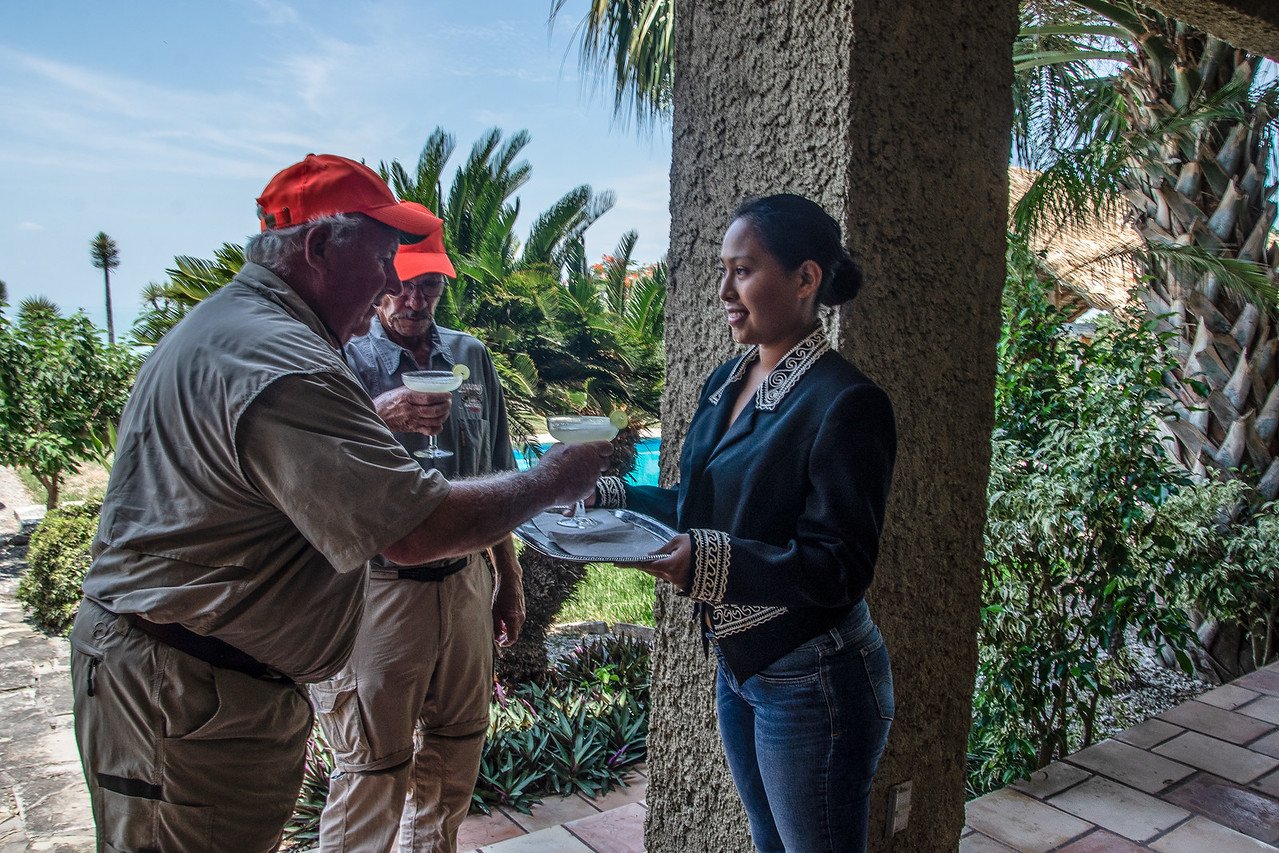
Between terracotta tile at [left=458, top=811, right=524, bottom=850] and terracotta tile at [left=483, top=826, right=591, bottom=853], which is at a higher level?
terracotta tile at [left=483, top=826, right=591, bottom=853]

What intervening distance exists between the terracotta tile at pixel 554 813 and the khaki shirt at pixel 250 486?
207 centimetres

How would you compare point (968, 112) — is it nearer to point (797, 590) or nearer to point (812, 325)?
point (812, 325)

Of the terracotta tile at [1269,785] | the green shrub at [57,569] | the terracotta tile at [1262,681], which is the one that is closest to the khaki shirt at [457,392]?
the terracotta tile at [1269,785]

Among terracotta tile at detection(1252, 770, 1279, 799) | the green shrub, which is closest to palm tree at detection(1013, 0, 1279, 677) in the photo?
terracotta tile at detection(1252, 770, 1279, 799)

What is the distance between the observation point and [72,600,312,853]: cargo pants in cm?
163

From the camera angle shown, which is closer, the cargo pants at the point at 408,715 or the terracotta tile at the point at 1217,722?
the cargo pants at the point at 408,715

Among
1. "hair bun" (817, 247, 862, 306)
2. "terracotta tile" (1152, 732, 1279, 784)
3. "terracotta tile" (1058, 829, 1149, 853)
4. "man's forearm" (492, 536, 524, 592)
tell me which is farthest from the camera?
"terracotta tile" (1152, 732, 1279, 784)

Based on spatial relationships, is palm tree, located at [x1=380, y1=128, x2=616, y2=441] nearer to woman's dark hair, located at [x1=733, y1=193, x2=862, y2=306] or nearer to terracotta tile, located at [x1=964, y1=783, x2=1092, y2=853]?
terracotta tile, located at [x1=964, y1=783, x2=1092, y2=853]

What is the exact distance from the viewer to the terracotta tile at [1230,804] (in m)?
3.25

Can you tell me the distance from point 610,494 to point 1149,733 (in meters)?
3.28

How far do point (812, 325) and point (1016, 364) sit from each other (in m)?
2.87

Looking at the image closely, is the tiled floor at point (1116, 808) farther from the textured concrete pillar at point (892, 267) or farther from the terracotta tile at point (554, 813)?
the textured concrete pillar at point (892, 267)

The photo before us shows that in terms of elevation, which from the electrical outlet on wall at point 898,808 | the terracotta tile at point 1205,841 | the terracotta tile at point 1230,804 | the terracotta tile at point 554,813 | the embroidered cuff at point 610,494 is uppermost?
the embroidered cuff at point 610,494

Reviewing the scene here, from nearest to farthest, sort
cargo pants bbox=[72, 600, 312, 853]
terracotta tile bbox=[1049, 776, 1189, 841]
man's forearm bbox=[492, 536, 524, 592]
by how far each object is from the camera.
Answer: cargo pants bbox=[72, 600, 312, 853], man's forearm bbox=[492, 536, 524, 592], terracotta tile bbox=[1049, 776, 1189, 841]
